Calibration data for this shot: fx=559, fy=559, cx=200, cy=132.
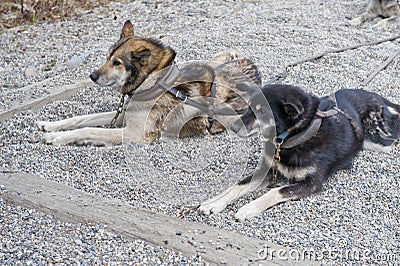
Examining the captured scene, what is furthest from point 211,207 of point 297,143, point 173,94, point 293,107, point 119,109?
point 119,109

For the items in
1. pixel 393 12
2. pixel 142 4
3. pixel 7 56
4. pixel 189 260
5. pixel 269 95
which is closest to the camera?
pixel 189 260

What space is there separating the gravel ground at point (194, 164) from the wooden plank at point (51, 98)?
79 millimetres

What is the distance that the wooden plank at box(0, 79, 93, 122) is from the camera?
5332mm

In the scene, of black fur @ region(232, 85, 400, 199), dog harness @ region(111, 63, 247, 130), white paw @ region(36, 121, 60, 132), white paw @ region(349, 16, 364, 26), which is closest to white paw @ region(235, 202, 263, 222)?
black fur @ region(232, 85, 400, 199)

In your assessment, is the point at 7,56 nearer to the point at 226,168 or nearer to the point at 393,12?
the point at 226,168

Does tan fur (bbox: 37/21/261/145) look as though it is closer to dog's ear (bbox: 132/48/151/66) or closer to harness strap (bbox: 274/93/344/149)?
dog's ear (bbox: 132/48/151/66)

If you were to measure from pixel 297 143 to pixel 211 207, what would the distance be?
2.59ft

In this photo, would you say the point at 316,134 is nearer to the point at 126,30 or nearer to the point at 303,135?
the point at 303,135

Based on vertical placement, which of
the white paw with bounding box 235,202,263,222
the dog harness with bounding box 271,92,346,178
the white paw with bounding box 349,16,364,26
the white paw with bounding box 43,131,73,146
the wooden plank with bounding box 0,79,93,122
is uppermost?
the dog harness with bounding box 271,92,346,178

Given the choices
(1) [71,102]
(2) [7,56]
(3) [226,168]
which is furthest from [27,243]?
(2) [7,56]

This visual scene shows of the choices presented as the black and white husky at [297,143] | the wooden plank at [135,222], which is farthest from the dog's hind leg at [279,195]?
the wooden plank at [135,222]

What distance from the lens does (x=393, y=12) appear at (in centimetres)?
920

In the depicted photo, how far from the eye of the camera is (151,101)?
16.4 ft

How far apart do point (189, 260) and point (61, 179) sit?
1.47 metres
